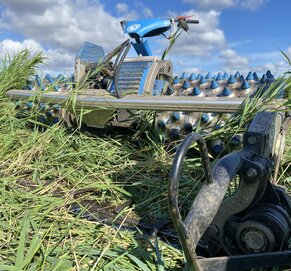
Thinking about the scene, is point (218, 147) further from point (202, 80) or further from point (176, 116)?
point (202, 80)

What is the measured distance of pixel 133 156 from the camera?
3.08 metres

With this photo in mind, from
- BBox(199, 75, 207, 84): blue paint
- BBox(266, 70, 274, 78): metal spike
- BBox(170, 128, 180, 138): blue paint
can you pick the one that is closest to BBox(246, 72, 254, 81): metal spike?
BBox(266, 70, 274, 78): metal spike

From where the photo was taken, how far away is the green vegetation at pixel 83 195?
5.86ft

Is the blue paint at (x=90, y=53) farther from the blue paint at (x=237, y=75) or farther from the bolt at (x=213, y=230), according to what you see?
the bolt at (x=213, y=230)

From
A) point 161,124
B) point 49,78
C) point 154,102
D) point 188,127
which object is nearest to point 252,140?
point 154,102

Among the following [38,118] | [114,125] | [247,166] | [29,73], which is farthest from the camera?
[29,73]

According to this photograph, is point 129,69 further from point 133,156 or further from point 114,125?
point 133,156

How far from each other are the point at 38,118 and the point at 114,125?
2.60ft

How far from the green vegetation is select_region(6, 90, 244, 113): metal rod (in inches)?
7.0

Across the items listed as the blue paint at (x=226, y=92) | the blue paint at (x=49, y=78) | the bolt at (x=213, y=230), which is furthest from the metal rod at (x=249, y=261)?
the blue paint at (x=49, y=78)

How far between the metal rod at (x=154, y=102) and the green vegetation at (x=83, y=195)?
0.18 m

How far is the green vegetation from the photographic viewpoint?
70.4 inches

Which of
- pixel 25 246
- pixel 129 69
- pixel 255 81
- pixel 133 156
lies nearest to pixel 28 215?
pixel 25 246

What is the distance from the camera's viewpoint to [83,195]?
8.37 feet
